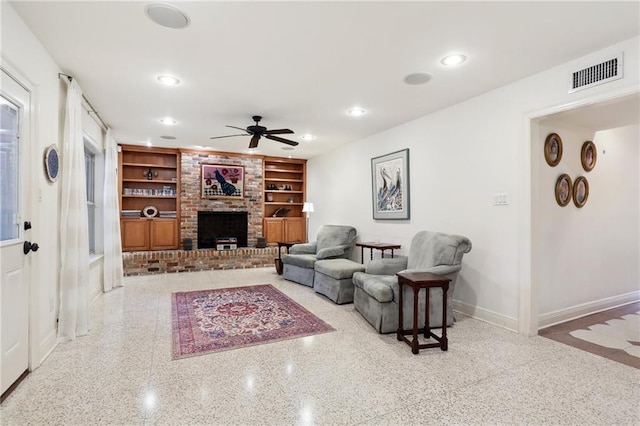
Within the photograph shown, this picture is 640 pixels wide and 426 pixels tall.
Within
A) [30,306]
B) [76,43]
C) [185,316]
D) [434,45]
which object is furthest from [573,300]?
[76,43]

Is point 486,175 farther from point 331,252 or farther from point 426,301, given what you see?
point 331,252

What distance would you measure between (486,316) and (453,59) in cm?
263

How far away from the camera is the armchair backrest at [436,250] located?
337 cm

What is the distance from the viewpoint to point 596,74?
266 cm

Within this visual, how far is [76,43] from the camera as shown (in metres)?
2.56

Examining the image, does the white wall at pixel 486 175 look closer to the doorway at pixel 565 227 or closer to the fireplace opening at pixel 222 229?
the doorway at pixel 565 227

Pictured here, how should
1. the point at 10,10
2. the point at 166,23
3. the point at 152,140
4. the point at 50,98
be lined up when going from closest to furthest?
the point at 10,10 < the point at 166,23 < the point at 50,98 < the point at 152,140

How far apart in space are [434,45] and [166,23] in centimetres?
200

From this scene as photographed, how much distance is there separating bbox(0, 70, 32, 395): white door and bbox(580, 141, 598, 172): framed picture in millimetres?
5348

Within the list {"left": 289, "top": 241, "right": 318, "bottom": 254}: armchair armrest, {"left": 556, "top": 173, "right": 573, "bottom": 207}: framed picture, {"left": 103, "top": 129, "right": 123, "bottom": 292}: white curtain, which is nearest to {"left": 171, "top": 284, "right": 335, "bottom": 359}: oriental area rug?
{"left": 103, "top": 129, "right": 123, "bottom": 292}: white curtain

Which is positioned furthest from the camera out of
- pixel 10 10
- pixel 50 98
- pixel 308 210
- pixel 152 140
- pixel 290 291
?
pixel 308 210

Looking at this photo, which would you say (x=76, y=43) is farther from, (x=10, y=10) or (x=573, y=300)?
(x=573, y=300)

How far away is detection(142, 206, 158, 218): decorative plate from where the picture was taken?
6.77m

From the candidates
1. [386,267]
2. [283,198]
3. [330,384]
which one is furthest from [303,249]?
[330,384]
